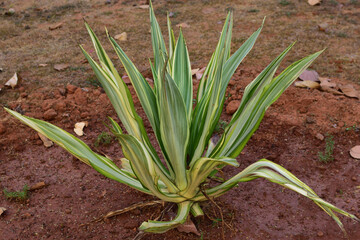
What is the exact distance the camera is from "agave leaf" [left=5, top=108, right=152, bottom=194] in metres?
1.49

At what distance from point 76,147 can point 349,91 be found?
89.0 inches

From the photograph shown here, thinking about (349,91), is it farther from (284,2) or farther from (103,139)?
(284,2)

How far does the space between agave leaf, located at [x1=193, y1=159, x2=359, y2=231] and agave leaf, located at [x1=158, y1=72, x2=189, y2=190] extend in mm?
202

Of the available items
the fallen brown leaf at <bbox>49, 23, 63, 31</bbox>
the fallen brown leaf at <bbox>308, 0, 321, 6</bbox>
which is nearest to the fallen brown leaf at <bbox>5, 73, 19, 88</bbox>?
the fallen brown leaf at <bbox>49, 23, 63, 31</bbox>

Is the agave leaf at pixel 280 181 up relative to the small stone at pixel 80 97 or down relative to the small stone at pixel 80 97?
up

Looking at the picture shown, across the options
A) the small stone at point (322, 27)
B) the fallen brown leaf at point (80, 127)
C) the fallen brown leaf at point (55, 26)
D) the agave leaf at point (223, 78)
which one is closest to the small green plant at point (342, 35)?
the small stone at point (322, 27)

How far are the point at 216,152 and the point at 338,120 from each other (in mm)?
1383

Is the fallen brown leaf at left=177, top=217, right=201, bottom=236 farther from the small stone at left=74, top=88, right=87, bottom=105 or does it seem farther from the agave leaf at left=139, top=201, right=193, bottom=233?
the small stone at left=74, top=88, right=87, bottom=105

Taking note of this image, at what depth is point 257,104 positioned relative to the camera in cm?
167

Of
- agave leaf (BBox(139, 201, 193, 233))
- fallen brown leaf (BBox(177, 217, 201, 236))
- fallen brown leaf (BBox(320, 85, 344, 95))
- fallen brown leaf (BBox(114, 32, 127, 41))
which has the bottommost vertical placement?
fallen brown leaf (BBox(114, 32, 127, 41))

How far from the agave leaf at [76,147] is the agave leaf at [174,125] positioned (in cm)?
23

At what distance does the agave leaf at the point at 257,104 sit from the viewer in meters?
1.67

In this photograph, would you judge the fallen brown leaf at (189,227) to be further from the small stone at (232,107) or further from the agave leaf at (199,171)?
the small stone at (232,107)

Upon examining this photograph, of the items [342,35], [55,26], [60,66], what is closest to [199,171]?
[60,66]
